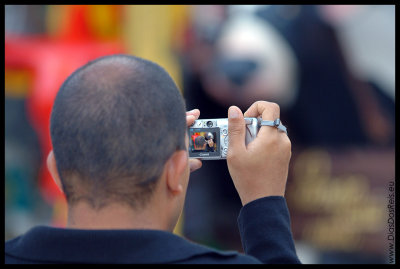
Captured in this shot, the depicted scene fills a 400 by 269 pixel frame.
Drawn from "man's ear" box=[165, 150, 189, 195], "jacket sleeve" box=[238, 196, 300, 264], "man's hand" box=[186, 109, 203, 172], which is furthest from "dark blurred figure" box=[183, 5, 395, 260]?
"man's ear" box=[165, 150, 189, 195]

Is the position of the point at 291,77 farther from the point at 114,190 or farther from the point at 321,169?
the point at 114,190

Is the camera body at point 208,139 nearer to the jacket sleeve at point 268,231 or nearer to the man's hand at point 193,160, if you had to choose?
the man's hand at point 193,160

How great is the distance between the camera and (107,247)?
1.05 metres

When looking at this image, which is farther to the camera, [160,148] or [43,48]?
[43,48]

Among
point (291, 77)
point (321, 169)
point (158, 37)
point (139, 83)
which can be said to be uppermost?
point (158, 37)

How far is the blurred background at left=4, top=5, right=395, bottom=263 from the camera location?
4.49 meters

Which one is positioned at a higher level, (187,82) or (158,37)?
(158,37)

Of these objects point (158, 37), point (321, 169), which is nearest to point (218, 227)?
point (321, 169)

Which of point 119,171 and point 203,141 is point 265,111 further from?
point 119,171

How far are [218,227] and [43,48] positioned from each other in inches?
88.6

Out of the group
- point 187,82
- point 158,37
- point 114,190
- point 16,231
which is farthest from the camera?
point 16,231

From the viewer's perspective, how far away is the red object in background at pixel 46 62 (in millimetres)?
4395

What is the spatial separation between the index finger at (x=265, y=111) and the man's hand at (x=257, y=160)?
44 millimetres

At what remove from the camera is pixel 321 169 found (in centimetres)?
466
